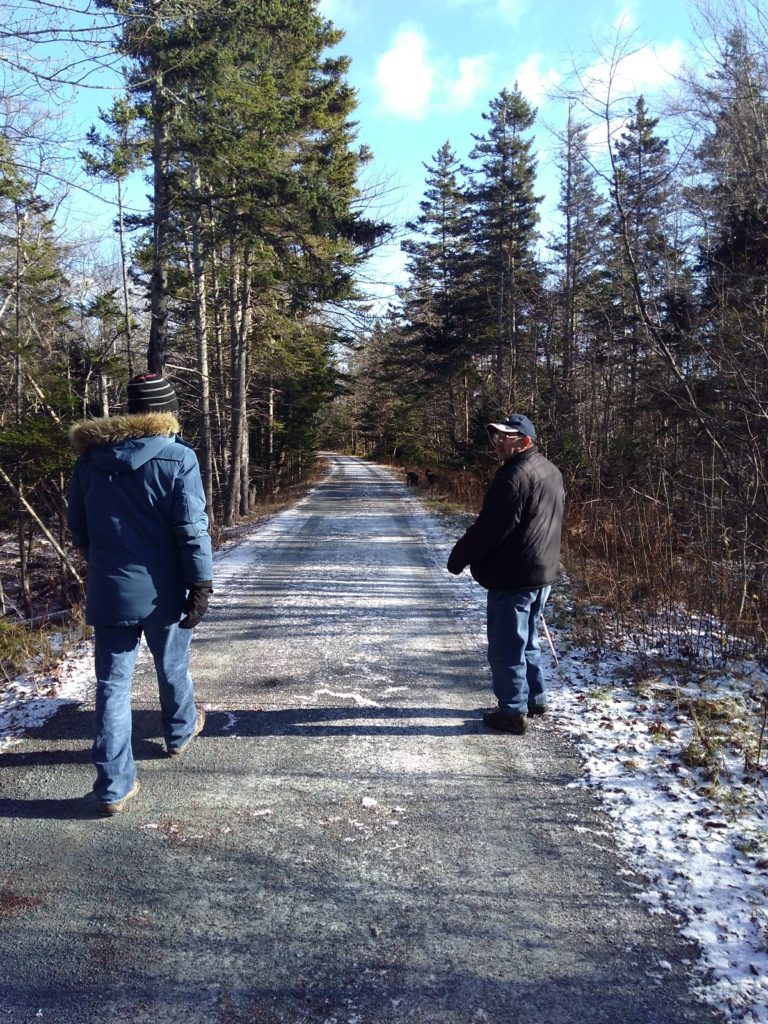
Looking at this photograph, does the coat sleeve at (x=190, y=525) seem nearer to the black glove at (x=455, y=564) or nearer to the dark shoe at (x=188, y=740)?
the dark shoe at (x=188, y=740)

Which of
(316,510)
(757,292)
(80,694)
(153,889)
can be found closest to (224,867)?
(153,889)

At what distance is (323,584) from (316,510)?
31.1 ft

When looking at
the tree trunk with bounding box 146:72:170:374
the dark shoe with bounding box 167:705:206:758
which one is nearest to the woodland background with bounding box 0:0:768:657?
the tree trunk with bounding box 146:72:170:374

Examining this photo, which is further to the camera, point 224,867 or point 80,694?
point 80,694

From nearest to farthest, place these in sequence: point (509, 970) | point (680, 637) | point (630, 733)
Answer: point (509, 970) < point (630, 733) < point (680, 637)

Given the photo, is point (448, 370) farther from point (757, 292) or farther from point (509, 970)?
point (509, 970)

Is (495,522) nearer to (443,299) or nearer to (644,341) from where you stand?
(644,341)

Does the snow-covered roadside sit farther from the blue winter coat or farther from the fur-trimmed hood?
the fur-trimmed hood

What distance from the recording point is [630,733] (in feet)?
14.2

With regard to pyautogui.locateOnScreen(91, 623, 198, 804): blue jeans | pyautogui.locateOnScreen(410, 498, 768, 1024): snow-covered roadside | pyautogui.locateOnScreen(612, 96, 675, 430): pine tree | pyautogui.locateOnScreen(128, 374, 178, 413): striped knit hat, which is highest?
pyautogui.locateOnScreen(612, 96, 675, 430): pine tree

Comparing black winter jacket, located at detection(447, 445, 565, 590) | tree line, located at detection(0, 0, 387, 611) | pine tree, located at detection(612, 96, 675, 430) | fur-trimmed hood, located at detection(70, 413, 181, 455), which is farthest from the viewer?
tree line, located at detection(0, 0, 387, 611)

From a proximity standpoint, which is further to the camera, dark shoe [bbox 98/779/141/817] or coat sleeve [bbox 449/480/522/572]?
coat sleeve [bbox 449/480/522/572]

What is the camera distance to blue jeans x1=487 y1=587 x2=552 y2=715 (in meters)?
4.25

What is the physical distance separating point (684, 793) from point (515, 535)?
5.44 feet
